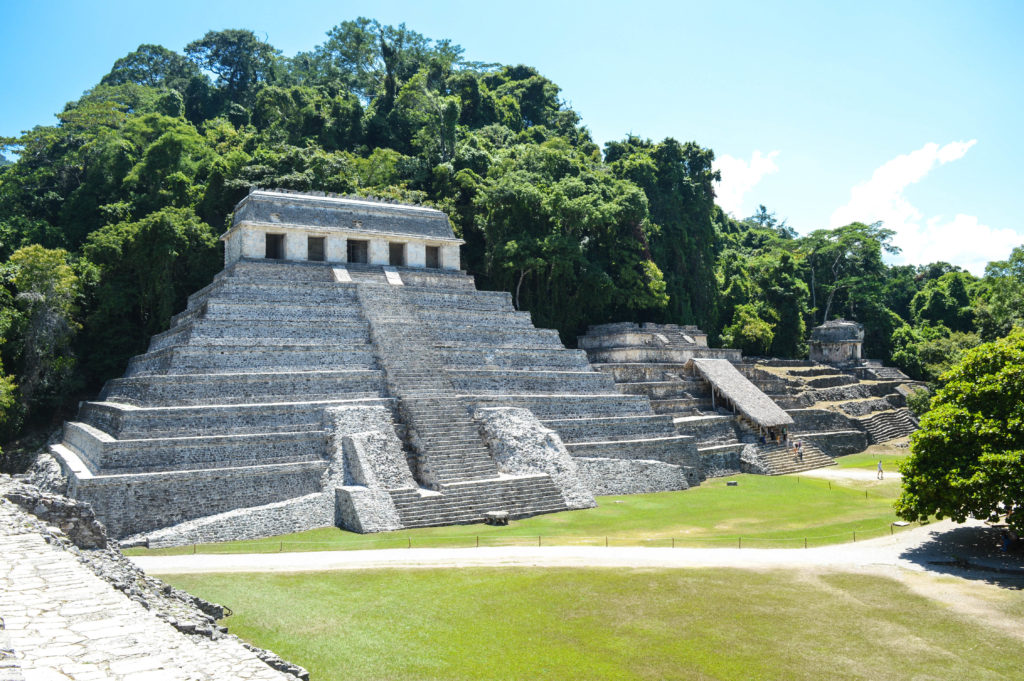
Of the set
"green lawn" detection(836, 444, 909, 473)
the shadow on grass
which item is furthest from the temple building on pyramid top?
the shadow on grass

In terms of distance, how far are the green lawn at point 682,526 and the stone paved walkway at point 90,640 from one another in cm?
985

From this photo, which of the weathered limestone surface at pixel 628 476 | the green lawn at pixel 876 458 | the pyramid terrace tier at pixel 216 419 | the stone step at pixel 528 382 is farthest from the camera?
the green lawn at pixel 876 458

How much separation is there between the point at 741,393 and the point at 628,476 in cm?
1338

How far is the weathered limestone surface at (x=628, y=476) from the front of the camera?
2808 cm

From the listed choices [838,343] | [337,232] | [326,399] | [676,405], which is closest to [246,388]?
[326,399]

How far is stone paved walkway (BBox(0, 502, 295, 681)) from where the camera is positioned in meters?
7.73

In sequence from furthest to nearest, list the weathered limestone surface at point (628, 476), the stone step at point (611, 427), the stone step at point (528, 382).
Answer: the stone step at point (528, 382)
the stone step at point (611, 427)
the weathered limestone surface at point (628, 476)

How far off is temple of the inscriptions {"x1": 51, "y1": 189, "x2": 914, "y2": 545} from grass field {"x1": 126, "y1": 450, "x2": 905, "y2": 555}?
3.01 ft

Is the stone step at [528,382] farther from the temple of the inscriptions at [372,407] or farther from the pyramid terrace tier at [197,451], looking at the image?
the pyramid terrace tier at [197,451]

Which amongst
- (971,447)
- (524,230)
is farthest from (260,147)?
(971,447)

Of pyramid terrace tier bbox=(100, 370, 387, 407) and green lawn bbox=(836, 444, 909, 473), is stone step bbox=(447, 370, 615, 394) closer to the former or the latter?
pyramid terrace tier bbox=(100, 370, 387, 407)

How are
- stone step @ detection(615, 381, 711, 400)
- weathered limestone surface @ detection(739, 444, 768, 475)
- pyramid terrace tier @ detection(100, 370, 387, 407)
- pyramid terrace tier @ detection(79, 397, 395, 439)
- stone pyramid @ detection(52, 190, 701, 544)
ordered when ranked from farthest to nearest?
1. stone step @ detection(615, 381, 711, 400)
2. weathered limestone surface @ detection(739, 444, 768, 475)
3. pyramid terrace tier @ detection(100, 370, 387, 407)
4. pyramid terrace tier @ detection(79, 397, 395, 439)
5. stone pyramid @ detection(52, 190, 701, 544)

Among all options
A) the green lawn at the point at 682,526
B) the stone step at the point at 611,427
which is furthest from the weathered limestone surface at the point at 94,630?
the stone step at the point at 611,427

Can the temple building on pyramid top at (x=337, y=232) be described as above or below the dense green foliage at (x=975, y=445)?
above
